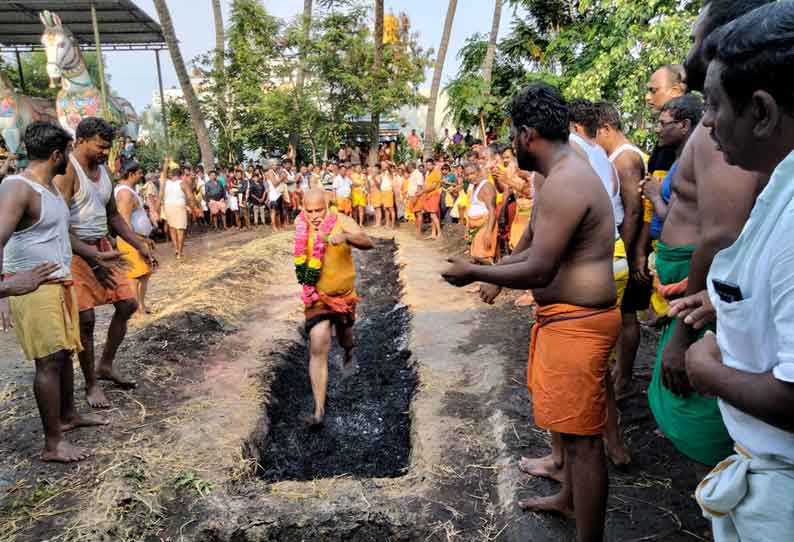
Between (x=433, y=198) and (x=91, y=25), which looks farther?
(x=91, y=25)

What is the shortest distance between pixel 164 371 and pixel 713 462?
476cm

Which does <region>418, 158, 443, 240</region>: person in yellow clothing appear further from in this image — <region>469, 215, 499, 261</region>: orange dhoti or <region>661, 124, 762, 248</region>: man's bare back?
<region>661, 124, 762, 248</region>: man's bare back

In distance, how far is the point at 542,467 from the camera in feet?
11.2

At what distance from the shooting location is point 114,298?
15.2ft

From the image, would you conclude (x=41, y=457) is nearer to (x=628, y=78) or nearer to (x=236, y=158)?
(x=628, y=78)

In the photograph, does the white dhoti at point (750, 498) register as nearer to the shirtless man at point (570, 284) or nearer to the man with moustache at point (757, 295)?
the man with moustache at point (757, 295)

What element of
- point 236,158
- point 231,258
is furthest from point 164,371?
point 236,158

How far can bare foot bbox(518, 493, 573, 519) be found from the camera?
118 inches

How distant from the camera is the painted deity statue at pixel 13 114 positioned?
20750 millimetres

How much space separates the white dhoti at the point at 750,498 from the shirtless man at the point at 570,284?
1120 mm

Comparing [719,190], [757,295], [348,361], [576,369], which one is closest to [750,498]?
[757,295]

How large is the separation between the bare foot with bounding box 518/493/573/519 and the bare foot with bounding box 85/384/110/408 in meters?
3.31

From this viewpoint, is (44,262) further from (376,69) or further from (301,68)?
(301,68)

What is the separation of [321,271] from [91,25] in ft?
67.5
